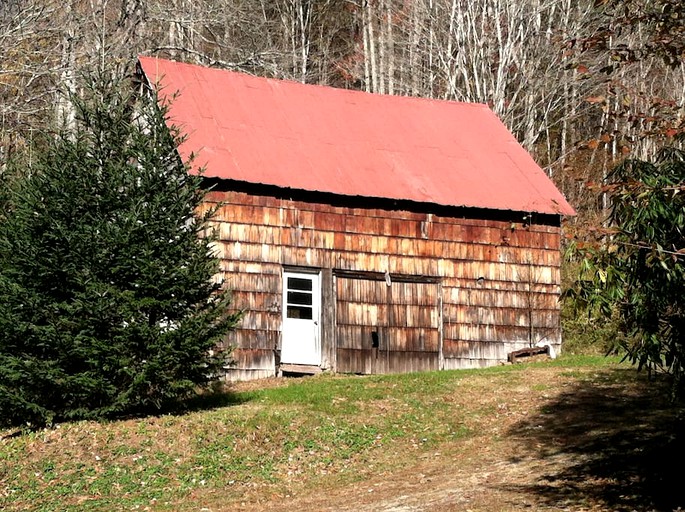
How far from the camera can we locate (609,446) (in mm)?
14922

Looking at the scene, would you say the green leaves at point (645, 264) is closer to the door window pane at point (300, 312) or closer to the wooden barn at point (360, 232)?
the wooden barn at point (360, 232)

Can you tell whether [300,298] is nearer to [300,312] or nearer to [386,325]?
[300,312]

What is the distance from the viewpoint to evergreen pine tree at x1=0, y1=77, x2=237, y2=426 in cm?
1662

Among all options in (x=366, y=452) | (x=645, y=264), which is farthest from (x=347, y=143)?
(x=645, y=264)

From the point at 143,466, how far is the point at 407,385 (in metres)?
6.56

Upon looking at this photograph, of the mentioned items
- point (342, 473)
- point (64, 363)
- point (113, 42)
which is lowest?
point (342, 473)

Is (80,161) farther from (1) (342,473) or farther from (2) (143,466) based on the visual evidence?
(1) (342,473)

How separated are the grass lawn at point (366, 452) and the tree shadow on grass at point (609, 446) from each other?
4 centimetres

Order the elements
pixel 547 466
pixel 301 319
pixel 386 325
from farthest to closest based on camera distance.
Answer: pixel 386 325
pixel 301 319
pixel 547 466

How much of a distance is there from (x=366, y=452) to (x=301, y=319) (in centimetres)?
653

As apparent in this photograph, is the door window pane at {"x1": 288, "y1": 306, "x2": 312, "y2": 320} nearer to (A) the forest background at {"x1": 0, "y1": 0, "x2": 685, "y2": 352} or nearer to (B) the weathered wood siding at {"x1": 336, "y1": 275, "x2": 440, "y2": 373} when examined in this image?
(B) the weathered wood siding at {"x1": 336, "y1": 275, "x2": 440, "y2": 373}

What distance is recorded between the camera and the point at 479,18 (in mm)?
37875

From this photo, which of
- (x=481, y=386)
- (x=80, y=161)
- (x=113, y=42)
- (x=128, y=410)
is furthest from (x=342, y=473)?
(x=113, y=42)

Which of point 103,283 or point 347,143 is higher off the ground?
point 347,143
